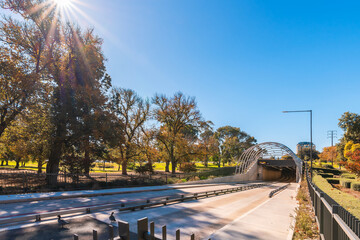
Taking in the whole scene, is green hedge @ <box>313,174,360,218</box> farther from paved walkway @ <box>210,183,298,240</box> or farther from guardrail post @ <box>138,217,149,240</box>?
guardrail post @ <box>138,217,149,240</box>

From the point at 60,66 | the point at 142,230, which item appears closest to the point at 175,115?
the point at 60,66

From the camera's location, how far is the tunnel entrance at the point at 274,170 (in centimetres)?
4884

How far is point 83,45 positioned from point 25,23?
4291 millimetres

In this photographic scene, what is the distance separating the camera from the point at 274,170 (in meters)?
65.2

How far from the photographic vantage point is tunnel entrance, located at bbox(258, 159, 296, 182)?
48.8 metres

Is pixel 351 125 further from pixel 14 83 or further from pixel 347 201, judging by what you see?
pixel 14 83

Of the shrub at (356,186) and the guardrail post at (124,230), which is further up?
the guardrail post at (124,230)

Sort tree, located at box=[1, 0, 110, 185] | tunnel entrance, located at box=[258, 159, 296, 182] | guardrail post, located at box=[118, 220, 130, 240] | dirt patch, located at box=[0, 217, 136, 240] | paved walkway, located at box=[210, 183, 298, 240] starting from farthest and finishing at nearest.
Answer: tunnel entrance, located at box=[258, 159, 296, 182]
tree, located at box=[1, 0, 110, 185]
paved walkway, located at box=[210, 183, 298, 240]
dirt patch, located at box=[0, 217, 136, 240]
guardrail post, located at box=[118, 220, 130, 240]

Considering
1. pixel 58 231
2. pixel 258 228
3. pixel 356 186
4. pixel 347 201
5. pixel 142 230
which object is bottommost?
pixel 356 186

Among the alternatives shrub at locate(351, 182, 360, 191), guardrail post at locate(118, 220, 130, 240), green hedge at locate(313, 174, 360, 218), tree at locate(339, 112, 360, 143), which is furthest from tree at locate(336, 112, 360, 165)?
guardrail post at locate(118, 220, 130, 240)

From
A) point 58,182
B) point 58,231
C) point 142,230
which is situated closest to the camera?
point 142,230

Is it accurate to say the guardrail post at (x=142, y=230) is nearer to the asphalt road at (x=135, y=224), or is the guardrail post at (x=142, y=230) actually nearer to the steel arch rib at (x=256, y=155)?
the asphalt road at (x=135, y=224)

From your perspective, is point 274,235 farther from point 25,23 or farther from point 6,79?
point 25,23

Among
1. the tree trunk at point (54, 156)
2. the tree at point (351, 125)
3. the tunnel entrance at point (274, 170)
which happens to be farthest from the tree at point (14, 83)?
the tree at point (351, 125)
